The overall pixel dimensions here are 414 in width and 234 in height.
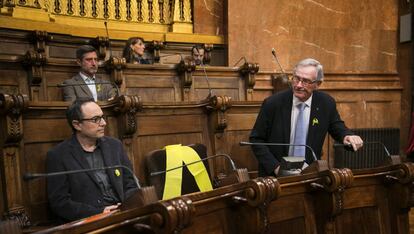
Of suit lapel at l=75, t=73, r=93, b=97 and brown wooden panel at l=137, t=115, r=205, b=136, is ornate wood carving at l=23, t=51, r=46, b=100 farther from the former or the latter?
brown wooden panel at l=137, t=115, r=205, b=136

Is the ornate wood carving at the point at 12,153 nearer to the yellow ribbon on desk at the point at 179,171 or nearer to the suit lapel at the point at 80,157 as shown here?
the suit lapel at the point at 80,157

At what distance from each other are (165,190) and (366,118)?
1.59m

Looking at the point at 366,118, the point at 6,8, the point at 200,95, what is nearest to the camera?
the point at 200,95

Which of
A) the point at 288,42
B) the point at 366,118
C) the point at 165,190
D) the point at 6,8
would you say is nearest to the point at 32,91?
the point at 165,190

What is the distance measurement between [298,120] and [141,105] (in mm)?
441

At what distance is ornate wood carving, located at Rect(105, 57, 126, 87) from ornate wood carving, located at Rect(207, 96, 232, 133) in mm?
457

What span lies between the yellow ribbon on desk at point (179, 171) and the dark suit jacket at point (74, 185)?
211 millimetres

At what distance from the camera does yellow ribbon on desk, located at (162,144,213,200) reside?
120 cm

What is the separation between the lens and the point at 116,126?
1226 mm

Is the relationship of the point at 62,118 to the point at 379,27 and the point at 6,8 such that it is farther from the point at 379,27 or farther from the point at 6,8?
the point at 379,27

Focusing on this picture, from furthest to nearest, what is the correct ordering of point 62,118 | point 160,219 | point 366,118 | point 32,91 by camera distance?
1. point 366,118
2. point 32,91
3. point 62,118
4. point 160,219

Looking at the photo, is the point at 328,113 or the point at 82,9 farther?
the point at 82,9

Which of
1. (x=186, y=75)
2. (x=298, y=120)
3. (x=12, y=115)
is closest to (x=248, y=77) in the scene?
(x=186, y=75)

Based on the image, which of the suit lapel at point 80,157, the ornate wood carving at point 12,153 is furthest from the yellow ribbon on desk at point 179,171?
the ornate wood carving at point 12,153
